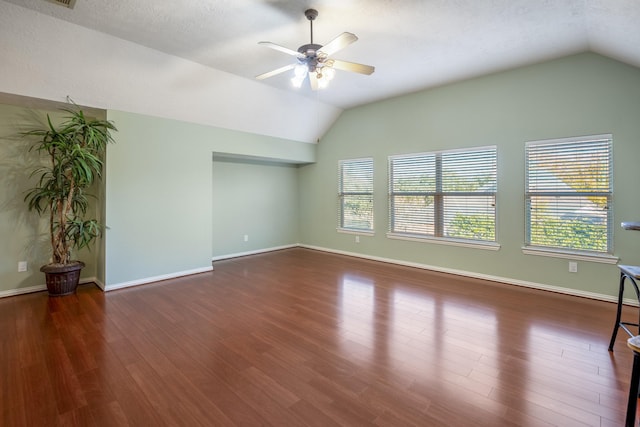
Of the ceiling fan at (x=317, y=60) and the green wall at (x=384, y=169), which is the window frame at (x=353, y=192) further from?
the ceiling fan at (x=317, y=60)

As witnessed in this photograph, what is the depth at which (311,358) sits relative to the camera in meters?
2.32

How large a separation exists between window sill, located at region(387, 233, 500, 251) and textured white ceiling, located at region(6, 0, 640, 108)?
8.10ft

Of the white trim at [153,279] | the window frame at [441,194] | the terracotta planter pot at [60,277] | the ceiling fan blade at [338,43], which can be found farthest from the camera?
the window frame at [441,194]

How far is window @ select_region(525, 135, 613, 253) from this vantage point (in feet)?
11.5

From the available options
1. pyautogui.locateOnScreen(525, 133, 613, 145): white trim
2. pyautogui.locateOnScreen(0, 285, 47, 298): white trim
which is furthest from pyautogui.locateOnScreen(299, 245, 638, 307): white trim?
pyautogui.locateOnScreen(0, 285, 47, 298): white trim

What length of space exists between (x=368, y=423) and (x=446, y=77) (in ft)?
14.6

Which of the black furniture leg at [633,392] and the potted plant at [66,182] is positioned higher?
the potted plant at [66,182]

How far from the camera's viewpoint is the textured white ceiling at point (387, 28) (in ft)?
8.50

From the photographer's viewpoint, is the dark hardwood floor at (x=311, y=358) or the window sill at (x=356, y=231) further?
the window sill at (x=356, y=231)

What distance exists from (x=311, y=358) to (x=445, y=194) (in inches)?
140

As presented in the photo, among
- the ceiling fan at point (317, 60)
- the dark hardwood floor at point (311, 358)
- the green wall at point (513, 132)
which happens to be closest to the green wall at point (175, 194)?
the dark hardwood floor at point (311, 358)

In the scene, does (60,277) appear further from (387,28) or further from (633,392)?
(633,392)

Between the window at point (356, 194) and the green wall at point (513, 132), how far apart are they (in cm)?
19

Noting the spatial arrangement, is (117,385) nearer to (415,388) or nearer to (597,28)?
(415,388)
